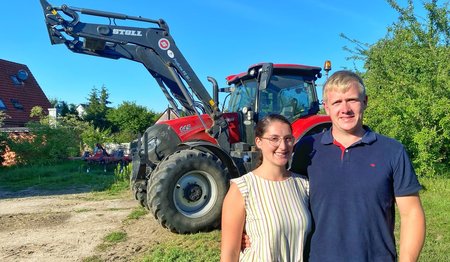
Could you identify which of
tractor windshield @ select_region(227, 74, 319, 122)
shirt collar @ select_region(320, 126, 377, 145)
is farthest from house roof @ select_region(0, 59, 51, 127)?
shirt collar @ select_region(320, 126, 377, 145)

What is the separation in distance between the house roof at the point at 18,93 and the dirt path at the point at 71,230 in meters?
16.3

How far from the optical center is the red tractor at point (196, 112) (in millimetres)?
5754

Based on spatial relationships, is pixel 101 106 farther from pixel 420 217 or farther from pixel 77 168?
pixel 420 217

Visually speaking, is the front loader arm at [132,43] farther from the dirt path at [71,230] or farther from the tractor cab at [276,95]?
the dirt path at [71,230]

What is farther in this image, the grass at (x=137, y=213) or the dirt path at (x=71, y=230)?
the grass at (x=137, y=213)

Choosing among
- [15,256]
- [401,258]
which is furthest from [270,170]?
[15,256]

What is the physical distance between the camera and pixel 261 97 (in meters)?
6.46

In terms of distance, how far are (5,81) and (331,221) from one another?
1075 inches

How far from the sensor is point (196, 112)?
20.9 ft

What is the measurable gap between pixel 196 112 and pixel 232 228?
4.47 m

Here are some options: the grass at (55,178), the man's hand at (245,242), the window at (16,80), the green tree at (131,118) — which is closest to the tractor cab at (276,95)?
the man's hand at (245,242)

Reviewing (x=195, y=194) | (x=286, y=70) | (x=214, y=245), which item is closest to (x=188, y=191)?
(x=195, y=194)

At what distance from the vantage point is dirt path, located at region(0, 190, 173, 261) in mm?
5023

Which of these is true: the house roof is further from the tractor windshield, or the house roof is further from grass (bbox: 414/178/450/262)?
grass (bbox: 414/178/450/262)
